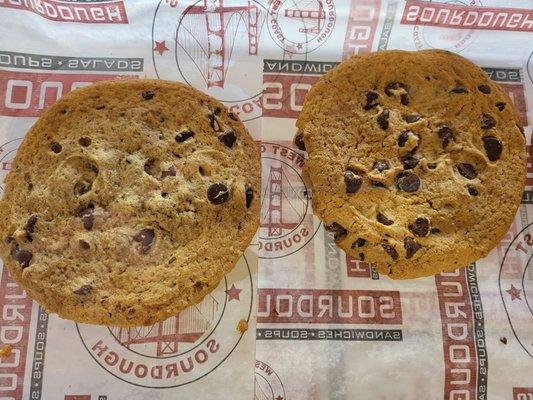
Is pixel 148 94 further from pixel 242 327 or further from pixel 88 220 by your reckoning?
pixel 242 327

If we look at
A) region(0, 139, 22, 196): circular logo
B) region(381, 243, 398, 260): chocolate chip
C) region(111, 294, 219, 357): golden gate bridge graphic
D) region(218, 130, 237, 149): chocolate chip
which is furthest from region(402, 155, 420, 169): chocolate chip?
region(0, 139, 22, 196): circular logo

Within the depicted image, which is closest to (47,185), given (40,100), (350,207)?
(40,100)

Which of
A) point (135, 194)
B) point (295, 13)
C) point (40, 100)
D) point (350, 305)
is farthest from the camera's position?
point (295, 13)

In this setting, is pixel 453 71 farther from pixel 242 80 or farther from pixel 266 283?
pixel 266 283

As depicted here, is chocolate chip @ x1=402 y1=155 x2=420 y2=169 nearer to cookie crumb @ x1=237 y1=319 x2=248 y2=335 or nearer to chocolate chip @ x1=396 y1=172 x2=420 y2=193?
chocolate chip @ x1=396 y1=172 x2=420 y2=193

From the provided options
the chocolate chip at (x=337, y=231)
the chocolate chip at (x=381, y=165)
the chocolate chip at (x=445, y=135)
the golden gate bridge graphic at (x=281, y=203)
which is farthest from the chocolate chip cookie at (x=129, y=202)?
the chocolate chip at (x=445, y=135)

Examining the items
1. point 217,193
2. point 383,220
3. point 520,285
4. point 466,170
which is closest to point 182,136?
point 217,193
